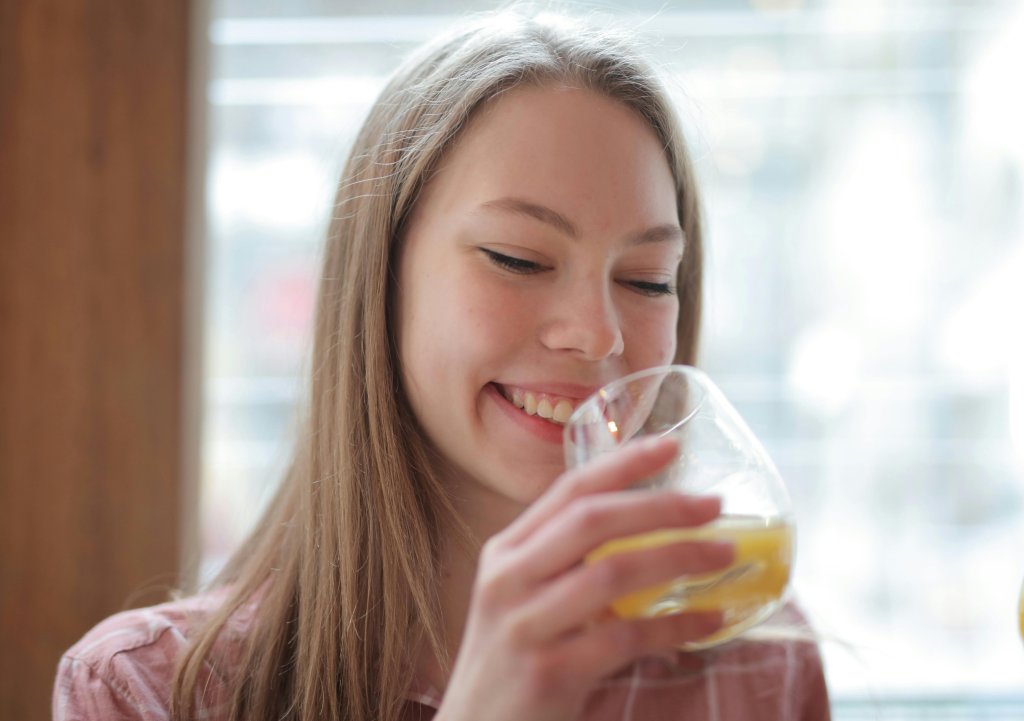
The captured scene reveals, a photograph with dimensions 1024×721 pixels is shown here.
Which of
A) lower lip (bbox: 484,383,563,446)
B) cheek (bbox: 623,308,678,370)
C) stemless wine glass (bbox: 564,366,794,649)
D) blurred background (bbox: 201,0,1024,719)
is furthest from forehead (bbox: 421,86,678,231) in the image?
blurred background (bbox: 201,0,1024,719)

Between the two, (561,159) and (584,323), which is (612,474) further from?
(561,159)

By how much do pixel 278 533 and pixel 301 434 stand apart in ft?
0.50

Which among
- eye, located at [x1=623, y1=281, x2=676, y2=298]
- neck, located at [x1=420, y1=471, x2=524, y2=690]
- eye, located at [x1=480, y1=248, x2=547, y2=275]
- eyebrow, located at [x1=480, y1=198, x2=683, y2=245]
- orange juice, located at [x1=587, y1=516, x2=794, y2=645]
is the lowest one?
neck, located at [x1=420, y1=471, x2=524, y2=690]

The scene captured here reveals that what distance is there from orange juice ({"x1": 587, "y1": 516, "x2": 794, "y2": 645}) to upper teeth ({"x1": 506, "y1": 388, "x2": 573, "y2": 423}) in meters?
0.40

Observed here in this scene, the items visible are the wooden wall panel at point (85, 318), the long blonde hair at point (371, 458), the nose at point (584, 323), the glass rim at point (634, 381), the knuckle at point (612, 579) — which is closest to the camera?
the knuckle at point (612, 579)

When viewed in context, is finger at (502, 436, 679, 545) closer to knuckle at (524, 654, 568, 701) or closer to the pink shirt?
knuckle at (524, 654, 568, 701)

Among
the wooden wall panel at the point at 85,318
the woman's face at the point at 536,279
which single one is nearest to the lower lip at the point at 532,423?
the woman's face at the point at 536,279

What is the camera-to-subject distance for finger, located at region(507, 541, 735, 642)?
0.72m

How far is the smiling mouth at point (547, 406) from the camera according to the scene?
3.92ft

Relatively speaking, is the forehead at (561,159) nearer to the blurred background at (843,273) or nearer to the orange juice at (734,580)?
the orange juice at (734,580)

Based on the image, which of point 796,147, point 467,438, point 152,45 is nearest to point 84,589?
point 152,45

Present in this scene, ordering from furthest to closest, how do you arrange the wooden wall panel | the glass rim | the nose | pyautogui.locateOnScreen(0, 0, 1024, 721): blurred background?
pyautogui.locateOnScreen(0, 0, 1024, 721): blurred background, the wooden wall panel, the nose, the glass rim

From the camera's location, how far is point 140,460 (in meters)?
2.28

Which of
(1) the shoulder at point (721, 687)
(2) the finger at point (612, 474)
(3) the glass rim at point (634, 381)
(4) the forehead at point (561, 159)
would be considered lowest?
(1) the shoulder at point (721, 687)
